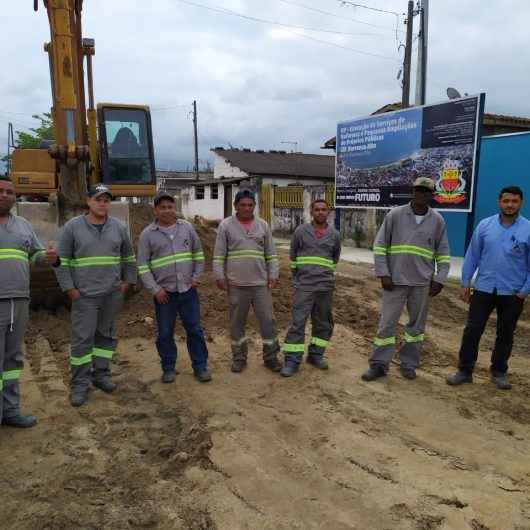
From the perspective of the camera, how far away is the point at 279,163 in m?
31.1

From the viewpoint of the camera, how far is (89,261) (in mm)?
4262

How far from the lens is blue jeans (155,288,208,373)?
185 inches

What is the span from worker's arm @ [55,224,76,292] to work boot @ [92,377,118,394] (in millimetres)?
970

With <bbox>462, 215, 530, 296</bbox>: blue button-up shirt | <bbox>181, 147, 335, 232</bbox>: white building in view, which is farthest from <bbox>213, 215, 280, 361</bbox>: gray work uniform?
<bbox>181, 147, 335, 232</bbox>: white building

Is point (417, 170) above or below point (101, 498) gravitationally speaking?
above

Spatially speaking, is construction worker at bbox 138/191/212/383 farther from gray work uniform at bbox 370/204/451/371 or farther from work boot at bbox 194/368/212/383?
gray work uniform at bbox 370/204/451/371

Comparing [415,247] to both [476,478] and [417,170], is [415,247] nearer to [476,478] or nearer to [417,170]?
[476,478]

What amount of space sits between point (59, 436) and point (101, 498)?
982mm

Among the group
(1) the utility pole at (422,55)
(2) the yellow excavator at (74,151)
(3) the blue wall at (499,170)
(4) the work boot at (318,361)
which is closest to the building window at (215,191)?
(1) the utility pole at (422,55)

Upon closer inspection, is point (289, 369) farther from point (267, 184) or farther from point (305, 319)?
point (267, 184)

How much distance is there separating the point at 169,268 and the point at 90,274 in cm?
70

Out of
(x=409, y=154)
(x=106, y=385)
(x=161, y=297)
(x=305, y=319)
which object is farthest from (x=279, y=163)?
(x=106, y=385)

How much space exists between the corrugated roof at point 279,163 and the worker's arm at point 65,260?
79.0 ft

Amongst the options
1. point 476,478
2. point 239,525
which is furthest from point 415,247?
point 239,525
